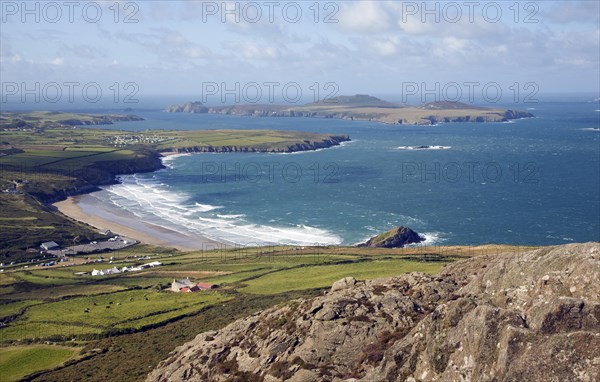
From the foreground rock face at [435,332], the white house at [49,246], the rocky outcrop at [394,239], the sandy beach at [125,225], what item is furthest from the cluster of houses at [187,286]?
the white house at [49,246]

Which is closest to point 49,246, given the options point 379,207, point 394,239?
point 394,239

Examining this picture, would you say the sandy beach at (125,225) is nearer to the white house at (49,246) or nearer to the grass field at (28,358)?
the white house at (49,246)

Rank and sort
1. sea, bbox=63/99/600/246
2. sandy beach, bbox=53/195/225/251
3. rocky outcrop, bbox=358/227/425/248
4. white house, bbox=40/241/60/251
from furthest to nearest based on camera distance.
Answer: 1. sea, bbox=63/99/600/246
2. sandy beach, bbox=53/195/225/251
3. white house, bbox=40/241/60/251
4. rocky outcrop, bbox=358/227/425/248

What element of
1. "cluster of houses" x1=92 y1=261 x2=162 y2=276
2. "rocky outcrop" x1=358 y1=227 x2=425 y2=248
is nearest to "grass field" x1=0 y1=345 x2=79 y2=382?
"cluster of houses" x1=92 y1=261 x2=162 y2=276

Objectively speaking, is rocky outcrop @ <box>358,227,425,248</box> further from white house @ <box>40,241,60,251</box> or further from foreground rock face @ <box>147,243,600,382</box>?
foreground rock face @ <box>147,243,600,382</box>

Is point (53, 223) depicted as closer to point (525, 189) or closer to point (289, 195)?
point (289, 195)

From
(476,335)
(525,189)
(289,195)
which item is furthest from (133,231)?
(476,335)

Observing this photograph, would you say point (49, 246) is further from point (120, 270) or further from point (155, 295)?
point (155, 295)

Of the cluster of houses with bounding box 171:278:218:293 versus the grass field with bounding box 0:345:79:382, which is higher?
the cluster of houses with bounding box 171:278:218:293
